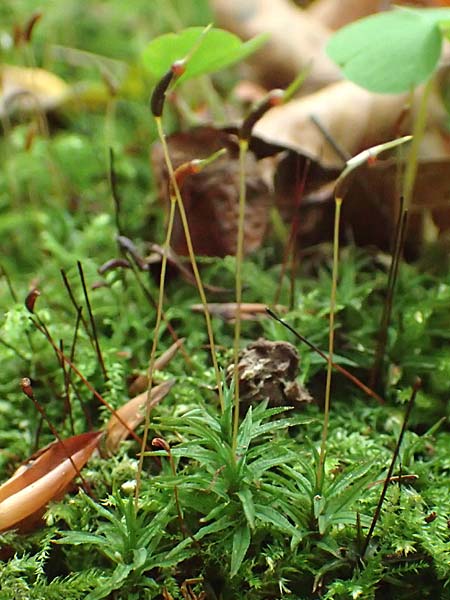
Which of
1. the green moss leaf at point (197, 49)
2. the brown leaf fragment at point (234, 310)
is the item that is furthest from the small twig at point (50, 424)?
the green moss leaf at point (197, 49)

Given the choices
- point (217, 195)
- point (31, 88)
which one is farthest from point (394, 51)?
point (31, 88)

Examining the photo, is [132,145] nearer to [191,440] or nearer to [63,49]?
[63,49]

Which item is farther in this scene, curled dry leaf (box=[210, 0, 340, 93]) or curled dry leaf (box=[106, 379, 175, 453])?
curled dry leaf (box=[210, 0, 340, 93])

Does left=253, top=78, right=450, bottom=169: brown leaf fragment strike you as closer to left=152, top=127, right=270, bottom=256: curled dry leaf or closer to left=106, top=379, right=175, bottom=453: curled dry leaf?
left=152, top=127, right=270, bottom=256: curled dry leaf

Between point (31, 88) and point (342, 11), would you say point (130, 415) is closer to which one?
point (31, 88)

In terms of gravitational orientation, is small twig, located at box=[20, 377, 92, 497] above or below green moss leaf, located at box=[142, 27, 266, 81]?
below

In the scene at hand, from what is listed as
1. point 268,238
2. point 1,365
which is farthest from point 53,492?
point 268,238

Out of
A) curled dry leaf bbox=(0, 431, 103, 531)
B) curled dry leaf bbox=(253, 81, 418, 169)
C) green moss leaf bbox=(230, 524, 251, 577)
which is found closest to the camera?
green moss leaf bbox=(230, 524, 251, 577)

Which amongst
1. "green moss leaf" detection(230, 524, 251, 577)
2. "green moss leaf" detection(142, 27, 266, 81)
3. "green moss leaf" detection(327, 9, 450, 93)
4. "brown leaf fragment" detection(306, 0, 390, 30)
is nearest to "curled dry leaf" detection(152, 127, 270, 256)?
"green moss leaf" detection(142, 27, 266, 81)
